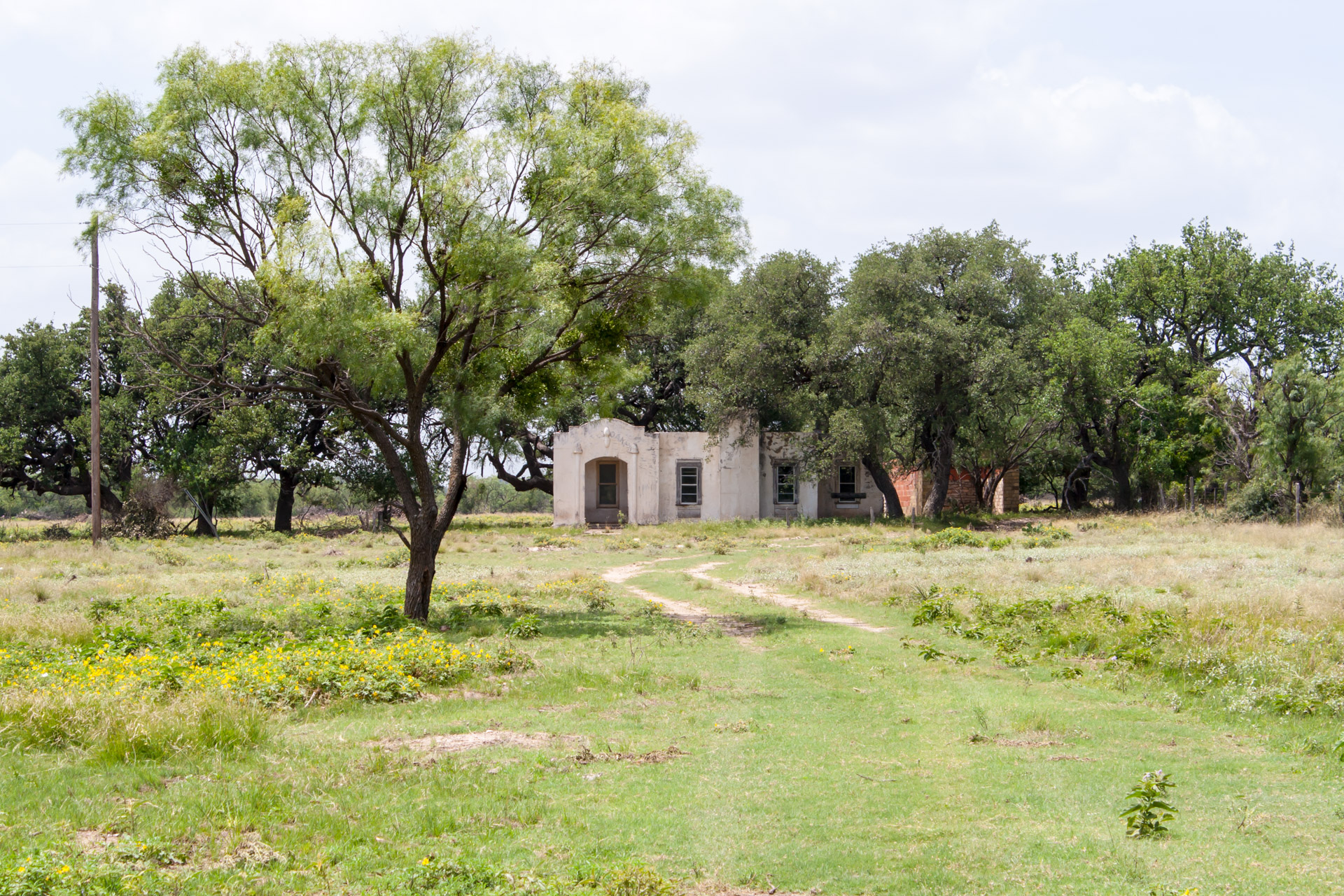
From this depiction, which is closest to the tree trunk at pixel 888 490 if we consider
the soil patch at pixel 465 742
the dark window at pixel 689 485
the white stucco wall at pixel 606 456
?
the dark window at pixel 689 485

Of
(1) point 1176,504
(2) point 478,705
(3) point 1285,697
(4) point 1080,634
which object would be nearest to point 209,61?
(2) point 478,705

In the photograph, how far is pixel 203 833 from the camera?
20.1 ft

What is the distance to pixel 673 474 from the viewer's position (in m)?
44.0

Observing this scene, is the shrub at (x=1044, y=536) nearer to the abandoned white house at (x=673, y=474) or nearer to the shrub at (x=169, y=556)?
the abandoned white house at (x=673, y=474)

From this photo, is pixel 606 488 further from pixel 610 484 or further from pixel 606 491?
pixel 610 484

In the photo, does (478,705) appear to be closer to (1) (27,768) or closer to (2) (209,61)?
(1) (27,768)

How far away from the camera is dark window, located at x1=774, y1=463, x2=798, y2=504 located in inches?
1816

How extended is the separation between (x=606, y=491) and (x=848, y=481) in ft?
36.7

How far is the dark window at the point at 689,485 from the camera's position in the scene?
44.2 m

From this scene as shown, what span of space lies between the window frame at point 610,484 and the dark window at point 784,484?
6.99 metres

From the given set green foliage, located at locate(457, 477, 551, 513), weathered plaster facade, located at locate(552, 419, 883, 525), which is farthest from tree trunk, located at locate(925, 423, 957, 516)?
green foliage, located at locate(457, 477, 551, 513)

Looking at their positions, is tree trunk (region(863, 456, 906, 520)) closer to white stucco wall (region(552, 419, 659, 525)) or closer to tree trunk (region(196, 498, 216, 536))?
white stucco wall (region(552, 419, 659, 525))

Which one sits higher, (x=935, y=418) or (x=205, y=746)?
(x=935, y=418)

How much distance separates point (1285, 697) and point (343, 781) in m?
8.56
